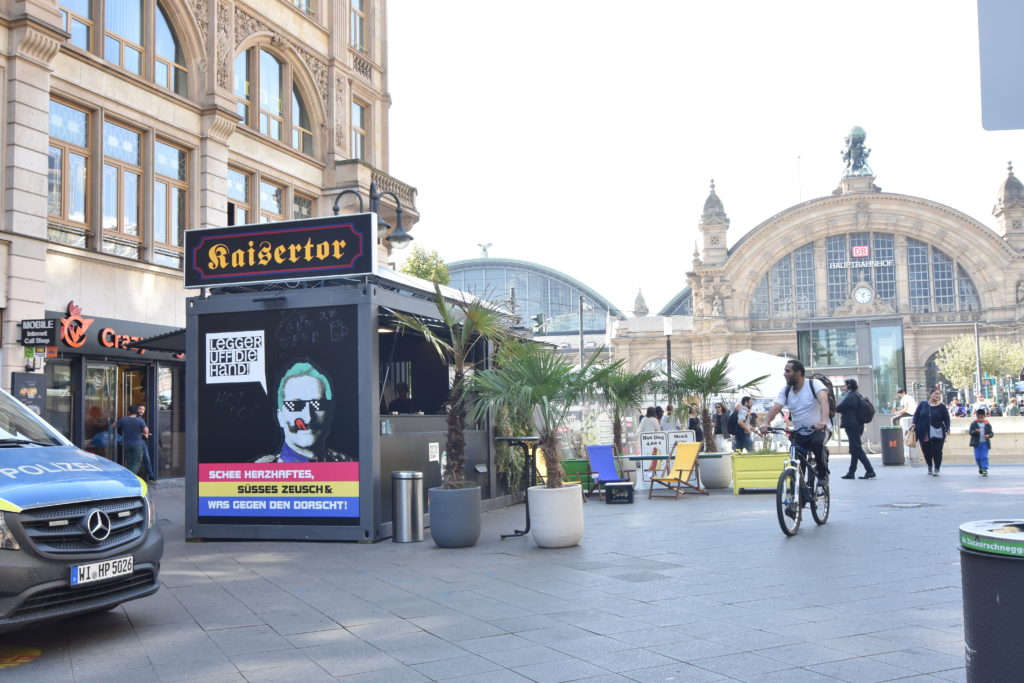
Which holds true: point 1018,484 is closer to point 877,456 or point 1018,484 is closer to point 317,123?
point 877,456

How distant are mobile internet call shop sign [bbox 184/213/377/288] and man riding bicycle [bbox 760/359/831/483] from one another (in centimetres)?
511

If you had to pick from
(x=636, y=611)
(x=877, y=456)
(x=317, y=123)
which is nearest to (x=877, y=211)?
(x=877, y=456)

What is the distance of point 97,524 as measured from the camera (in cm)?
624

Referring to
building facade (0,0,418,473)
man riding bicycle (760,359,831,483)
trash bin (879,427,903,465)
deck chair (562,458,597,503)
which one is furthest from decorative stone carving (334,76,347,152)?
man riding bicycle (760,359,831,483)

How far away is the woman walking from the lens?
19.0 meters

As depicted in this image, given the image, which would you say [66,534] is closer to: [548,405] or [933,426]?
[548,405]

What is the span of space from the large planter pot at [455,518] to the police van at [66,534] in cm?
400

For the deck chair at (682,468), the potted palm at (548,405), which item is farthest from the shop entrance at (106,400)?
the potted palm at (548,405)

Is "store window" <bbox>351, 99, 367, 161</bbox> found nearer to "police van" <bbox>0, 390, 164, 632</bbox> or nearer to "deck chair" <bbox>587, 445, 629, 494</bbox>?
"deck chair" <bbox>587, 445, 629, 494</bbox>

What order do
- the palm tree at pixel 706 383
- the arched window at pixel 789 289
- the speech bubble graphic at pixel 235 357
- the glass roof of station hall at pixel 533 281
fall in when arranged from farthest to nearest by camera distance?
the glass roof of station hall at pixel 533 281
the arched window at pixel 789 289
the palm tree at pixel 706 383
the speech bubble graphic at pixel 235 357

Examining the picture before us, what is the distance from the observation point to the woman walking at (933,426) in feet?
62.3

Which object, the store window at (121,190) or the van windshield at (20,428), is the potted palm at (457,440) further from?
the store window at (121,190)

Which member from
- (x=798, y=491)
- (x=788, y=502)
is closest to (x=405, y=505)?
(x=788, y=502)

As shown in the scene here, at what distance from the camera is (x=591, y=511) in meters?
14.2
